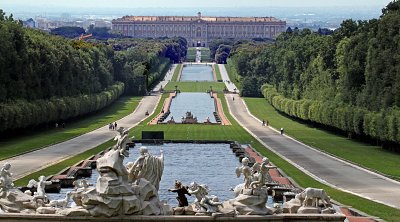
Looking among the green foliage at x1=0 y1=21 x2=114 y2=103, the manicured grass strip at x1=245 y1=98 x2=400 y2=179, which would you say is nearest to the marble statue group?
the manicured grass strip at x1=245 y1=98 x2=400 y2=179

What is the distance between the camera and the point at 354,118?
3199 inches

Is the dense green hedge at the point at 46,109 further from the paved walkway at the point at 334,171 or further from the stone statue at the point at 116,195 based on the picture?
the stone statue at the point at 116,195

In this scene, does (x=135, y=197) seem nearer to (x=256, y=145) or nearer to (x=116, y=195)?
(x=116, y=195)

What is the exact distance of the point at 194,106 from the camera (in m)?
132

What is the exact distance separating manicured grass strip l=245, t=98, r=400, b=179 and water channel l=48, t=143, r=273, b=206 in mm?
6332

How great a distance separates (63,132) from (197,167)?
33.3 metres

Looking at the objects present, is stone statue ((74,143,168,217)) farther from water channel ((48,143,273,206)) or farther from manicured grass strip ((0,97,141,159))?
manicured grass strip ((0,97,141,159))

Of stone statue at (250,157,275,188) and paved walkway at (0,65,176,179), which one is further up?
stone statue at (250,157,275,188)

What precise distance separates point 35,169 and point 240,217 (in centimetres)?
2686

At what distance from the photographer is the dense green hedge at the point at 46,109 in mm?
78812

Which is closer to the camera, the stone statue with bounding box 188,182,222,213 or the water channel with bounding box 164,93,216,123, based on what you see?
the stone statue with bounding box 188,182,222,213

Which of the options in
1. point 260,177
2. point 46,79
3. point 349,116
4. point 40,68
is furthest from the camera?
point 46,79

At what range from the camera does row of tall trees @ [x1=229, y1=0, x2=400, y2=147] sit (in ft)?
254

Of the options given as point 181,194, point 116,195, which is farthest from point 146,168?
point 181,194
